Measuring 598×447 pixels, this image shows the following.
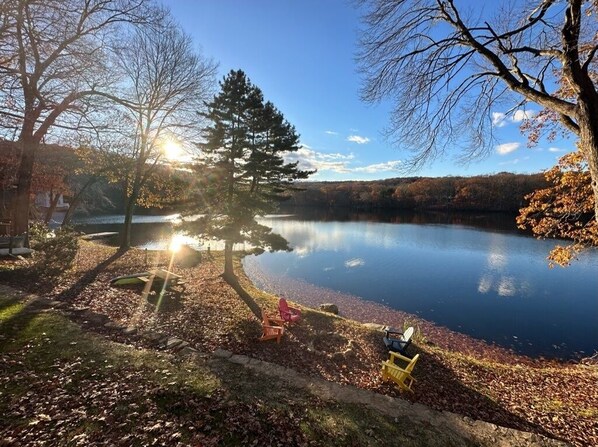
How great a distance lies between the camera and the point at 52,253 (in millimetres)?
13344

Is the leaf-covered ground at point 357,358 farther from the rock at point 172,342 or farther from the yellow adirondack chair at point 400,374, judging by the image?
the rock at point 172,342

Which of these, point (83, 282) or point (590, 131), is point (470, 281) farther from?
point (83, 282)

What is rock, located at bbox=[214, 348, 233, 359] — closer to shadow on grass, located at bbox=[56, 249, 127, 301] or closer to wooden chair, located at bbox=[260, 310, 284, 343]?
wooden chair, located at bbox=[260, 310, 284, 343]

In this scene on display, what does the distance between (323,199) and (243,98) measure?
98159 millimetres

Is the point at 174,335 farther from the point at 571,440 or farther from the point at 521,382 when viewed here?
the point at 521,382

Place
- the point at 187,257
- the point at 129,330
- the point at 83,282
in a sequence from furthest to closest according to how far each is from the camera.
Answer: the point at 187,257 < the point at 83,282 < the point at 129,330

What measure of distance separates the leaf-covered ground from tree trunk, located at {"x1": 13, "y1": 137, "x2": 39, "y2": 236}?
3.89 metres

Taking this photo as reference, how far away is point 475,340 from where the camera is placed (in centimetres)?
1349

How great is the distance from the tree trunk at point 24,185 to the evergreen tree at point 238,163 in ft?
20.8

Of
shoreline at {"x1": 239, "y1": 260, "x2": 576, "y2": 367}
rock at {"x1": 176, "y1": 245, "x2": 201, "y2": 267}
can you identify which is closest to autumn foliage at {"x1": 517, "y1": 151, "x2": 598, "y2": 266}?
shoreline at {"x1": 239, "y1": 260, "x2": 576, "y2": 367}

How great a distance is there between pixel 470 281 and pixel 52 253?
25195mm

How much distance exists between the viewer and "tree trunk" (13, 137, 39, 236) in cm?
1167

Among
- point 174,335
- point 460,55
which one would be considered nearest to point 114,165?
point 174,335

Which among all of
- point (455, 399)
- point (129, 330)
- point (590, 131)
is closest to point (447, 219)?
point (455, 399)
